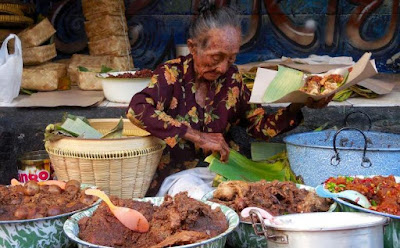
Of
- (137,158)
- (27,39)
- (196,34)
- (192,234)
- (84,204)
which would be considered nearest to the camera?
(192,234)

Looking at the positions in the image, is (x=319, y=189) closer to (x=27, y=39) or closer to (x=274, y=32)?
(x=27, y=39)

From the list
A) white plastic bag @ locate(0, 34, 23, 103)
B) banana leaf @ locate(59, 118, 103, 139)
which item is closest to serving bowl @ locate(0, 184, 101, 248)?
banana leaf @ locate(59, 118, 103, 139)

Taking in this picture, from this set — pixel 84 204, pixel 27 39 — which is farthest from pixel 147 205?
pixel 27 39

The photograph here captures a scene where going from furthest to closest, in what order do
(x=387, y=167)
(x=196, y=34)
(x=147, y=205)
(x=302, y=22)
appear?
(x=302, y=22) < (x=196, y=34) < (x=387, y=167) < (x=147, y=205)

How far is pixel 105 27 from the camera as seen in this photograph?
546cm

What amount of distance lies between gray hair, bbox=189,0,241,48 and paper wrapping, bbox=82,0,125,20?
2385mm

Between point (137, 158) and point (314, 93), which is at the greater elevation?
point (314, 93)

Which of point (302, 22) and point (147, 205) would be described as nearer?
point (147, 205)

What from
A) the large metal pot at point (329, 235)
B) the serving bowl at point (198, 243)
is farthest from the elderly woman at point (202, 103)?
the large metal pot at point (329, 235)

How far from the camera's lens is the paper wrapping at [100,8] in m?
5.44

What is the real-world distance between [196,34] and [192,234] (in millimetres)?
1599

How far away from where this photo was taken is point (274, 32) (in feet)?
20.5

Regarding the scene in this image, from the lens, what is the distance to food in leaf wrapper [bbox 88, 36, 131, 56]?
5469mm

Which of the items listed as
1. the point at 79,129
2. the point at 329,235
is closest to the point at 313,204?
the point at 329,235
